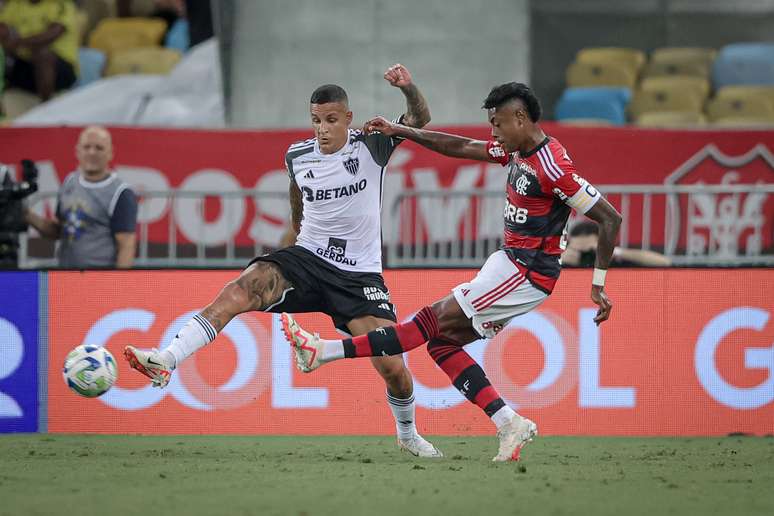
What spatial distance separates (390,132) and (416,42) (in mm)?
6894

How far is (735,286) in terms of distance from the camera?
1017 cm

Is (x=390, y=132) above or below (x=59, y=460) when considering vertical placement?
above

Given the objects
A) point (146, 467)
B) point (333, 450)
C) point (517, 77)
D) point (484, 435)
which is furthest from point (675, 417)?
point (517, 77)

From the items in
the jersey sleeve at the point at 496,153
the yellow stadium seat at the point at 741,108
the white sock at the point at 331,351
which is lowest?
the white sock at the point at 331,351

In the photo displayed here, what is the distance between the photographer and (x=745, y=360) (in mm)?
10133

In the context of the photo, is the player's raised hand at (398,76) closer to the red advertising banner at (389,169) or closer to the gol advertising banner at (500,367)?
the gol advertising banner at (500,367)

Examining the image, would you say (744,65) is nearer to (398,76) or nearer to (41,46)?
(41,46)

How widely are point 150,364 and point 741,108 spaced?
11.3 metres

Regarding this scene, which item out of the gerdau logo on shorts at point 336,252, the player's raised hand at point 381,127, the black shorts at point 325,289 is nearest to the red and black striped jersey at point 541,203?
the player's raised hand at point 381,127

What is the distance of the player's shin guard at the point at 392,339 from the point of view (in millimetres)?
7715

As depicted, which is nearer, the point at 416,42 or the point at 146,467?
the point at 146,467

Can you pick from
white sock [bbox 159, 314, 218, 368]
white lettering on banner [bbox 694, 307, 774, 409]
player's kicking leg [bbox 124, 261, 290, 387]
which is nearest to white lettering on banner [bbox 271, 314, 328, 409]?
player's kicking leg [bbox 124, 261, 290, 387]

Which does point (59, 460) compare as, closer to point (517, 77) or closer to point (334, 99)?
point (334, 99)

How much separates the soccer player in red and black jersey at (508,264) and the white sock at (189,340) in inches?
21.8
